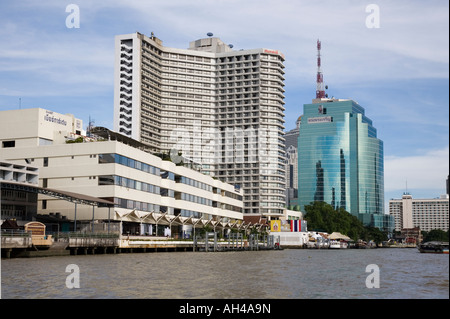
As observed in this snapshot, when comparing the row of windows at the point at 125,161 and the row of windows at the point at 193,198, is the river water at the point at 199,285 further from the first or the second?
the row of windows at the point at 193,198

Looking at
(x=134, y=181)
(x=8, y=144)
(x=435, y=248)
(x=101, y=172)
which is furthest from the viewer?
(x=435, y=248)

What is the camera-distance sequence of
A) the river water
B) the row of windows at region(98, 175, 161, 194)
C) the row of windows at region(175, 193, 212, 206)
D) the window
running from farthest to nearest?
the row of windows at region(175, 193, 212, 206), the window, the row of windows at region(98, 175, 161, 194), the river water

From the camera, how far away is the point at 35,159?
104062 millimetres

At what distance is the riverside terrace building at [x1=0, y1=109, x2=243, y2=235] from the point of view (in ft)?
326

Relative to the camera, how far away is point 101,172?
99.0m

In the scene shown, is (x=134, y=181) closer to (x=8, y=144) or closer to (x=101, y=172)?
(x=101, y=172)

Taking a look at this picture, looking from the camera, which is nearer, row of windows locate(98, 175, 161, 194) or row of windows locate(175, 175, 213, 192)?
row of windows locate(98, 175, 161, 194)

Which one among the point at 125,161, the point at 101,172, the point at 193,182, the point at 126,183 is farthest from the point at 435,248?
the point at 101,172

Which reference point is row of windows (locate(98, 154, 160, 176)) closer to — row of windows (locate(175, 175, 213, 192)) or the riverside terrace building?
the riverside terrace building

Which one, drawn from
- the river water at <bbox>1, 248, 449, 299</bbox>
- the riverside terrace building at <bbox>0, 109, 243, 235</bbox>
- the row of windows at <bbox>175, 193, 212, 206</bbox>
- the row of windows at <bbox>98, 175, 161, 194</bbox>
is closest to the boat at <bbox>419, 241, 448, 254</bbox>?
the row of windows at <bbox>175, 193, 212, 206</bbox>

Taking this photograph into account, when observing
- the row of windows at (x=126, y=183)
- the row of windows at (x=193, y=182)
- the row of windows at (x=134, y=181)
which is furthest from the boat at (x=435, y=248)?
the row of windows at (x=126, y=183)

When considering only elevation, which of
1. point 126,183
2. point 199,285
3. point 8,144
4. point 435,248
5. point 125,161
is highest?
point 8,144

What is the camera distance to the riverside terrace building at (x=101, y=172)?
9925 cm
